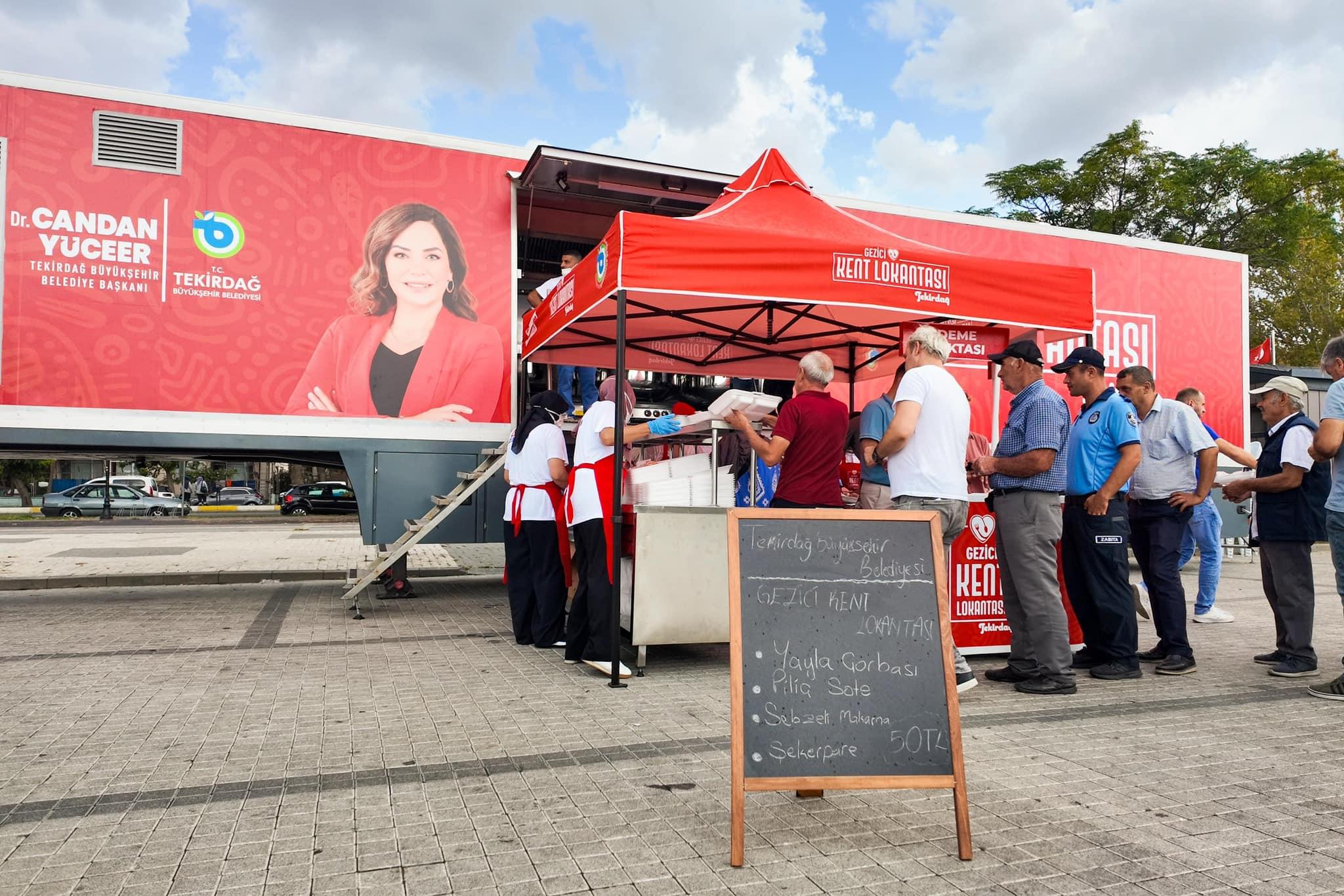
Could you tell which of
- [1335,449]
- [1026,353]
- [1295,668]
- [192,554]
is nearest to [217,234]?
[1026,353]

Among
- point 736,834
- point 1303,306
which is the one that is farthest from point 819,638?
point 1303,306

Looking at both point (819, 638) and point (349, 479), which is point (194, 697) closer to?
point (349, 479)

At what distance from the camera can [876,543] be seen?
10.3ft

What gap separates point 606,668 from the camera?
521cm

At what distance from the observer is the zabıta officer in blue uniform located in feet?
16.3

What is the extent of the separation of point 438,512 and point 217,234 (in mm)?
2745

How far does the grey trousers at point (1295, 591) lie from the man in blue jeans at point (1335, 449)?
49cm

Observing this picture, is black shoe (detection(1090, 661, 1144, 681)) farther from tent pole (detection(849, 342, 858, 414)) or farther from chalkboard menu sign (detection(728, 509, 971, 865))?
tent pole (detection(849, 342, 858, 414))

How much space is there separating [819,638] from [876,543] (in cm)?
41

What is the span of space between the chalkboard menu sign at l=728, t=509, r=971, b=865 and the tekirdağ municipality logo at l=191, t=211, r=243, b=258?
5671 millimetres

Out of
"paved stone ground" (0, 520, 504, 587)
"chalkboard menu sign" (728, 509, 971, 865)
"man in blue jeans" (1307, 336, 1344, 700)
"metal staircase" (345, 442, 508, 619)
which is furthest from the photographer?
"paved stone ground" (0, 520, 504, 587)

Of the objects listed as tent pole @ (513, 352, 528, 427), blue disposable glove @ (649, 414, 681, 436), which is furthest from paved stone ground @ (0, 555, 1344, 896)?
tent pole @ (513, 352, 528, 427)

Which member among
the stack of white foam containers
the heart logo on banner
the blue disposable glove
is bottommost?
the heart logo on banner

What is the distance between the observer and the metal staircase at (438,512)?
22.9 feet
